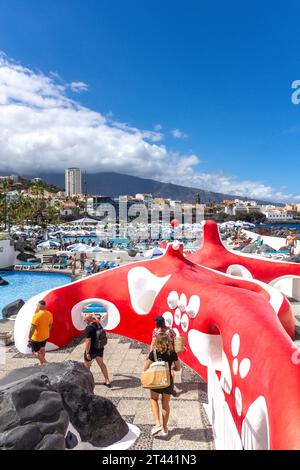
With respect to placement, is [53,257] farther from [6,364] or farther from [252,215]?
[252,215]

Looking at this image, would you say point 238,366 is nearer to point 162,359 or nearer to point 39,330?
point 162,359

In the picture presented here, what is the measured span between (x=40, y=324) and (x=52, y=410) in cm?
343

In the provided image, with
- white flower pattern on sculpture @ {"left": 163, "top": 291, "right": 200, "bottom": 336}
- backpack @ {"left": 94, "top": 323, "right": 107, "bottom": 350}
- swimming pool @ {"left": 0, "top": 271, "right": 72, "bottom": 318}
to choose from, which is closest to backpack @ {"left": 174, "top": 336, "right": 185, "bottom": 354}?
white flower pattern on sculpture @ {"left": 163, "top": 291, "right": 200, "bottom": 336}

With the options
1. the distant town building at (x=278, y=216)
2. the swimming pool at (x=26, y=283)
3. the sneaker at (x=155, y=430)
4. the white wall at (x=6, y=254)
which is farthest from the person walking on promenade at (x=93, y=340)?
the distant town building at (x=278, y=216)

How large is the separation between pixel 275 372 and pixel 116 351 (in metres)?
5.37

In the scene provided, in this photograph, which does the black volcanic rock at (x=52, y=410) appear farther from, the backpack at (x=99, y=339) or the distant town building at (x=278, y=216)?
the distant town building at (x=278, y=216)

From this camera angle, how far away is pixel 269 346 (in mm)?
3846

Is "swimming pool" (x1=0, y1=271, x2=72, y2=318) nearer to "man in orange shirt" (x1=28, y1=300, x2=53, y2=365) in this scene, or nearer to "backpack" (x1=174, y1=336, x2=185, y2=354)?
"man in orange shirt" (x1=28, y1=300, x2=53, y2=365)

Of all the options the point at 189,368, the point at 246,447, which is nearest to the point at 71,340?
the point at 189,368

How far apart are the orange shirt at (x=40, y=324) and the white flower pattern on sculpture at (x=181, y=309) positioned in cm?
244

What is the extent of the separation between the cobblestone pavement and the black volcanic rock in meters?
0.64

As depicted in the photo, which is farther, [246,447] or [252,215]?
[252,215]
